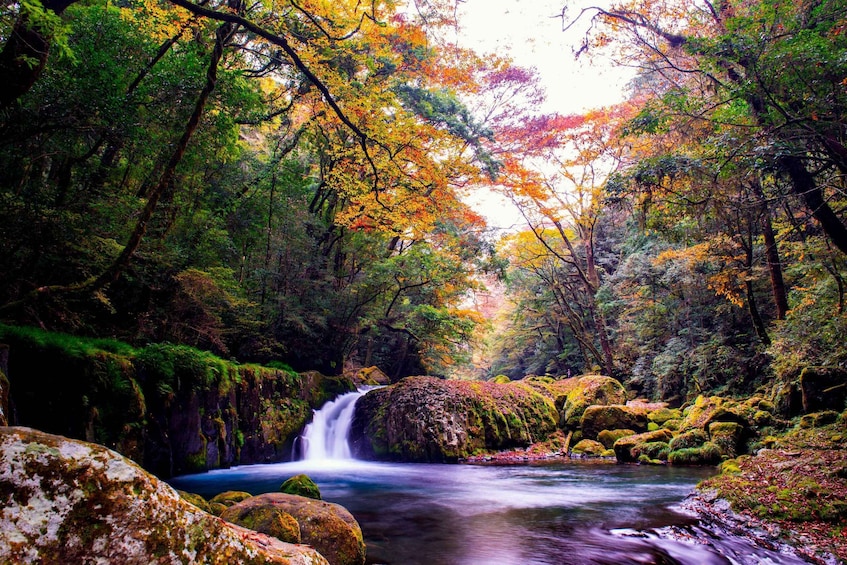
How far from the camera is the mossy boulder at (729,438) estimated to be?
969 centimetres

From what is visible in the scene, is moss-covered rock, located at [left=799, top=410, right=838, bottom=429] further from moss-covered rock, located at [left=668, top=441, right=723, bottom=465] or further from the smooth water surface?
the smooth water surface

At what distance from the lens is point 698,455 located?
9.89 m

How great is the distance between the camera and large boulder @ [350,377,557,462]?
11.9 meters

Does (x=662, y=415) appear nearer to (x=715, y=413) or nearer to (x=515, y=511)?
(x=715, y=413)

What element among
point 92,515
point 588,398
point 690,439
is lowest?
point 690,439

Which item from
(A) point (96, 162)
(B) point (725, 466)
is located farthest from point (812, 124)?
(A) point (96, 162)

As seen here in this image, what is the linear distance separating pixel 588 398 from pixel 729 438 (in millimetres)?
5042

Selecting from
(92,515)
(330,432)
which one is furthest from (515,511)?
(330,432)

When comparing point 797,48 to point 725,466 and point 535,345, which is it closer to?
point 725,466

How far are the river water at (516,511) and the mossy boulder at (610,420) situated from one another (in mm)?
2570

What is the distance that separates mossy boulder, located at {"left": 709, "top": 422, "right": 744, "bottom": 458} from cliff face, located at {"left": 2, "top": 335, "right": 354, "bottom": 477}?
10457 millimetres

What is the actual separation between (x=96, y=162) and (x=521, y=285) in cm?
2263

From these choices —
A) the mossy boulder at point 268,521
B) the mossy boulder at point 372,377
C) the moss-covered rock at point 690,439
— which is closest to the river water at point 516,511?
the moss-covered rock at point 690,439

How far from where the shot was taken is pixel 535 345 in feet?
98.3
